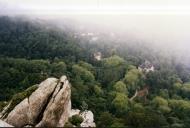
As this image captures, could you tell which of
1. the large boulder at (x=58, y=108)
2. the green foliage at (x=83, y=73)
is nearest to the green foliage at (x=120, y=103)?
the green foliage at (x=83, y=73)

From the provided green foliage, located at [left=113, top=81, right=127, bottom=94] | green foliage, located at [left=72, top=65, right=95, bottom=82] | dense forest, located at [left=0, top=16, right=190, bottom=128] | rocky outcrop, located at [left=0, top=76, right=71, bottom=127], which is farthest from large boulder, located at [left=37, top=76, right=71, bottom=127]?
green foliage, located at [left=72, top=65, right=95, bottom=82]

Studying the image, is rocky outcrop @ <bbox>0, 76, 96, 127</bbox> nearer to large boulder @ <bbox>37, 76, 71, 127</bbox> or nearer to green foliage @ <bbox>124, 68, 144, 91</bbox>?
large boulder @ <bbox>37, 76, 71, 127</bbox>

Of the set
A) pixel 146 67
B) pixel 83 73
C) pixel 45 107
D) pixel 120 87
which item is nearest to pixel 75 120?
pixel 45 107

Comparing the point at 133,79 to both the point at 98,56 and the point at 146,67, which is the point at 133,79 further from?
the point at 98,56

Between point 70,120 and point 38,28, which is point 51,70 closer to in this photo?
point 38,28

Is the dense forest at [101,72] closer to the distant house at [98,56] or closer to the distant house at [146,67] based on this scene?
the distant house at [146,67]

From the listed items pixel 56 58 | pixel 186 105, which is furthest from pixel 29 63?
pixel 186 105
